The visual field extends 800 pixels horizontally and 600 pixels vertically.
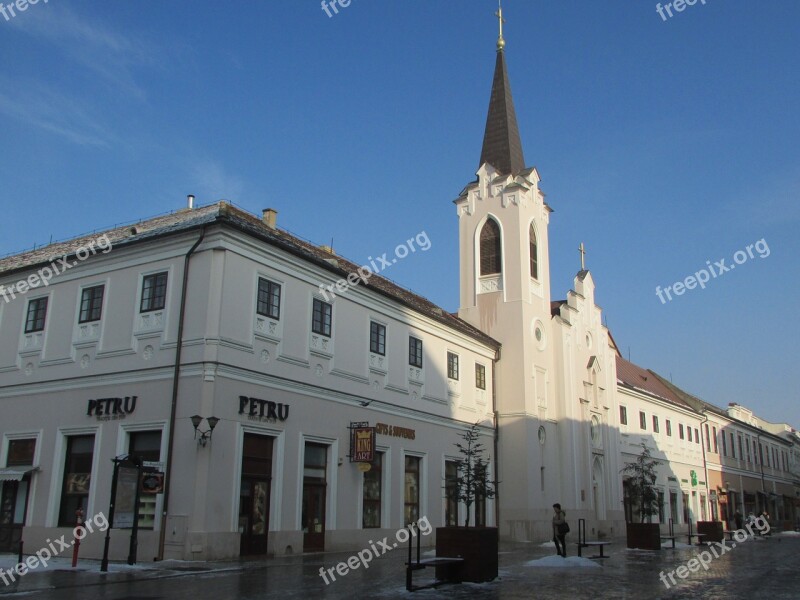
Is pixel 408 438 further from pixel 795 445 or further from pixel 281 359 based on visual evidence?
pixel 795 445

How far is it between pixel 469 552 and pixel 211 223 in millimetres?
11916

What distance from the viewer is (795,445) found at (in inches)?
3548

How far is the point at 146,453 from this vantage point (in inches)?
864

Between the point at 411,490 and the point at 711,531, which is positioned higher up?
the point at 411,490

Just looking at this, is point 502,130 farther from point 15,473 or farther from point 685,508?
point 685,508

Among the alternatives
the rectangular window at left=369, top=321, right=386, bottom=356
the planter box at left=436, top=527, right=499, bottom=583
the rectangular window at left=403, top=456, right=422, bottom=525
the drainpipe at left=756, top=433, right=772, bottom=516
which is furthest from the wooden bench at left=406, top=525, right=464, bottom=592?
the drainpipe at left=756, top=433, right=772, bottom=516

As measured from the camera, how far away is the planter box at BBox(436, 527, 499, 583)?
15867 millimetres

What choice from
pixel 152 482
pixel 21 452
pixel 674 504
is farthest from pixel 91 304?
pixel 674 504

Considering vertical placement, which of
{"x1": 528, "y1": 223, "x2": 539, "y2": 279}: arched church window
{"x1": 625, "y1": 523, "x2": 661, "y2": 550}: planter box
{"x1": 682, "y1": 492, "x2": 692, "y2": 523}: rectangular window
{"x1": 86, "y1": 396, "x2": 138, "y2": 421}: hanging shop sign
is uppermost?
{"x1": 528, "y1": 223, "x2": 539, "y2": 279}: arched church window

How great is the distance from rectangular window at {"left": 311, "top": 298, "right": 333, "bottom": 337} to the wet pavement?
23.8 ft

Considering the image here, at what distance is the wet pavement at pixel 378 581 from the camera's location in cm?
1394

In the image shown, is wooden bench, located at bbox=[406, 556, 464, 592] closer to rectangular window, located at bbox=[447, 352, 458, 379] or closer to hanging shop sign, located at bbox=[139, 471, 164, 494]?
hanging shop sign, located at bbox=[139, 471, 164, 494]

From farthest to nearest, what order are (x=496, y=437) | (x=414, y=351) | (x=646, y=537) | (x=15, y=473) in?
(x=496, y=437) → (x=414, y=351) → (x=646, y=537) → (x=15, y=473)

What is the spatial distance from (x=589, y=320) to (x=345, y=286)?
2193cm
